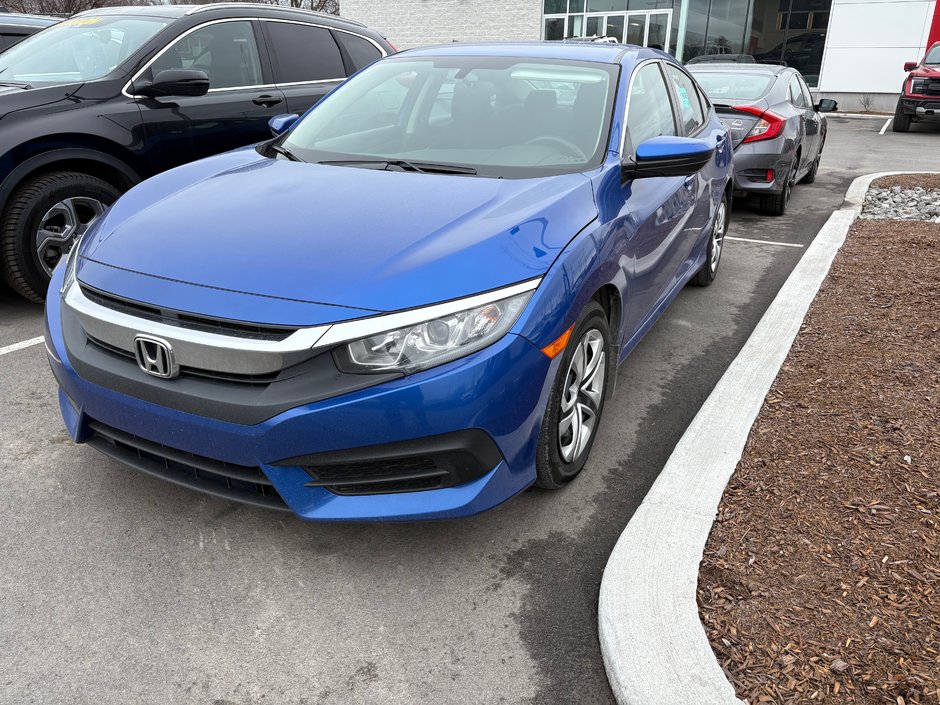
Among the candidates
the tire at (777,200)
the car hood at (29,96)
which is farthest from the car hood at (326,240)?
the tire at (777,200)

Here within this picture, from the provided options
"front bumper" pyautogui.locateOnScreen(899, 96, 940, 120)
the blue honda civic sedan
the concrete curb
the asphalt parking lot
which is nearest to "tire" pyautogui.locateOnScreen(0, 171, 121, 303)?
the asphalt parking lot

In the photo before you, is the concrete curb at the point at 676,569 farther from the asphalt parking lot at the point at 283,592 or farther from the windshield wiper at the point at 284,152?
the windshield wiper at the point at 284,152

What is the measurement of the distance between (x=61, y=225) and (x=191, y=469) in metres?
3.11

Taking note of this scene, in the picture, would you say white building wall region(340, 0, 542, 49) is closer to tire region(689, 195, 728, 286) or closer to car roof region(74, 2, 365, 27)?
car roof region(74, 2, 365, 27)

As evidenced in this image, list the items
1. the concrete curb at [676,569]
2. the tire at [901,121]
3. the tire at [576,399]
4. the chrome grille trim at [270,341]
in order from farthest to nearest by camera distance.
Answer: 1. the tire at [901,121]
2. the tire at [576,399]
3. the chrome grille trim at [270,341]
4. the concrete curb at [676,569]

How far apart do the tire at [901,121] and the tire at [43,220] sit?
17.6m

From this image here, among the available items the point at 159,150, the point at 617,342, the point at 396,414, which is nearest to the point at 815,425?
the point at 617,342

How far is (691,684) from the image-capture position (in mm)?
2006

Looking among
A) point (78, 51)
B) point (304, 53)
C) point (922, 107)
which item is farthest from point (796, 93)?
point (922, 107)

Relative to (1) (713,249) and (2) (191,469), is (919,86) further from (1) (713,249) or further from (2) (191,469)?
(2) (191,469)

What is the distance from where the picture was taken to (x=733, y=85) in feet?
27.7

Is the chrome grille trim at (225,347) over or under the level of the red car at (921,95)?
over

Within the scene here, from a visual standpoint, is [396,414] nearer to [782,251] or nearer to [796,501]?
[796,501]

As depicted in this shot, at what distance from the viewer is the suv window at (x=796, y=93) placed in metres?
8.65
